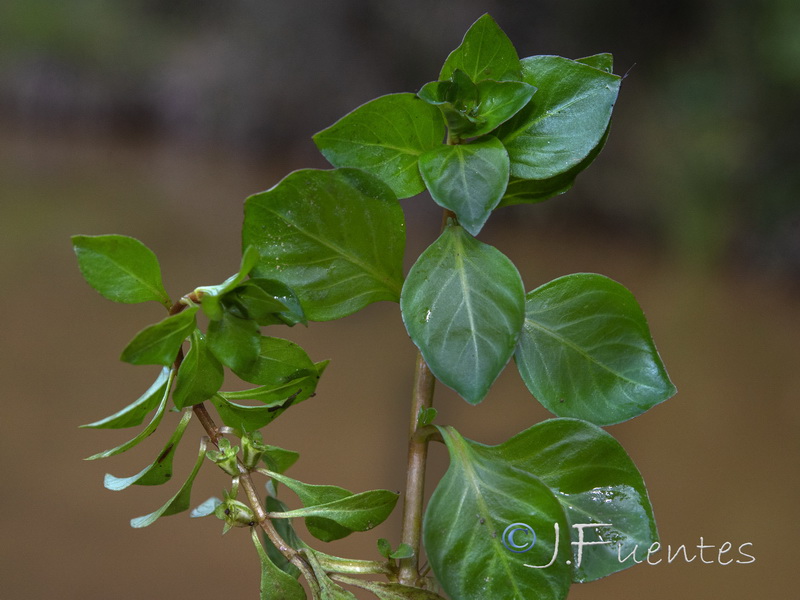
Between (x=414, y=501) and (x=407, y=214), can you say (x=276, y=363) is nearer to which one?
(x=414, y=501)

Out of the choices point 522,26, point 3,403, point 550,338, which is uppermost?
point 522,26

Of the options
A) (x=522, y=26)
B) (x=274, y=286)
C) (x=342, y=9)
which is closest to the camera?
(x=274, y=286)

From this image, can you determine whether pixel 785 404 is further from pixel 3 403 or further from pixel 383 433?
pixel 3 403

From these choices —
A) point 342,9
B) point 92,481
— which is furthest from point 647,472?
point 342,9

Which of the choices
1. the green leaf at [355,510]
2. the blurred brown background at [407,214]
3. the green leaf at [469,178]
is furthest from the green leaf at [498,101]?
the blurred brown background at [407,214]

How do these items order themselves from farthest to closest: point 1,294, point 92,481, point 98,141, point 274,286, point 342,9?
point 98,141 < point 342,9 < point 1,294 < point 92,481 < point 274,286

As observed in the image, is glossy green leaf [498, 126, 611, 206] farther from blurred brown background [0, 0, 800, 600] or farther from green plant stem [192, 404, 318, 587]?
blurred brown background [0, 0, 800, 600]
